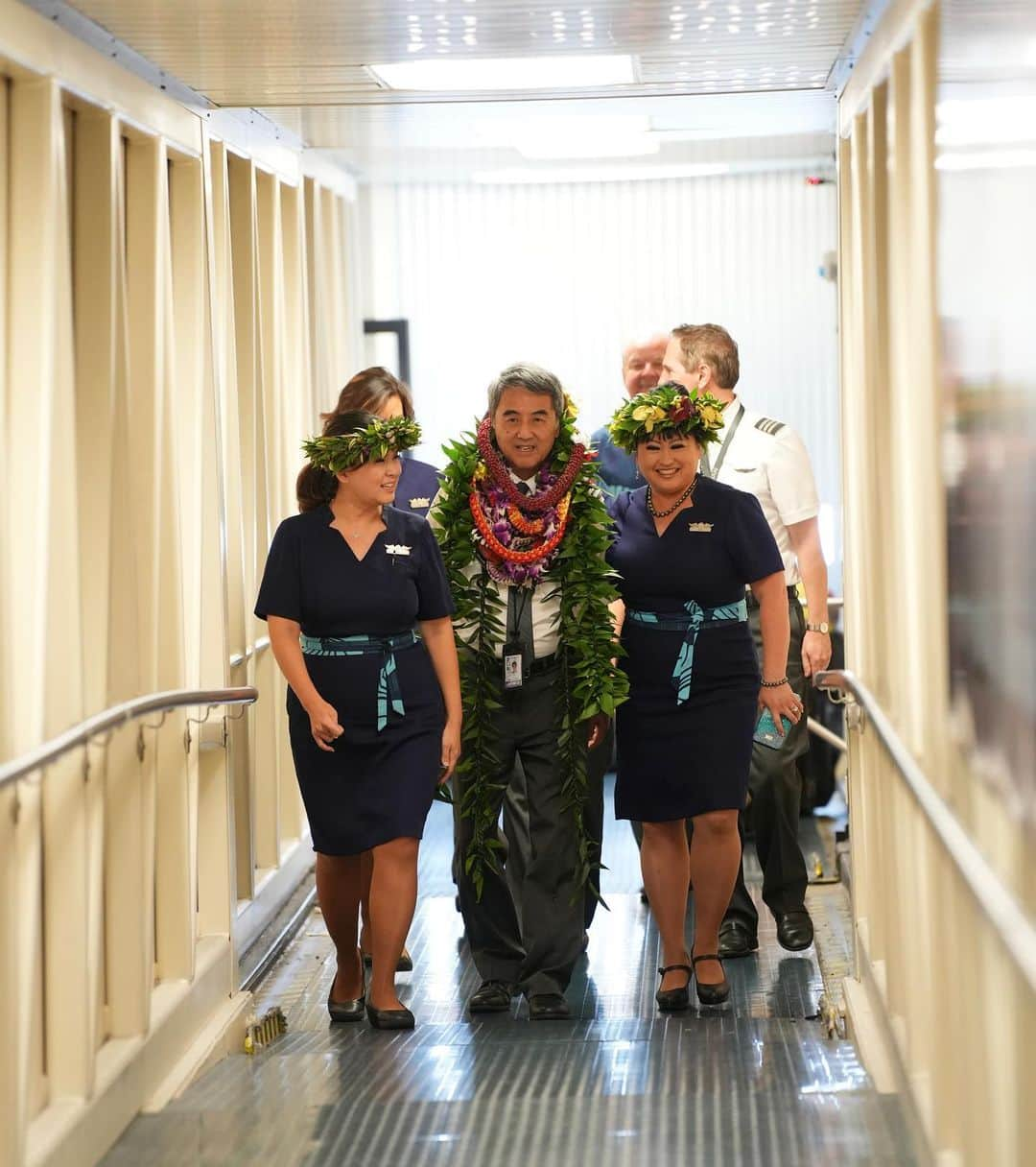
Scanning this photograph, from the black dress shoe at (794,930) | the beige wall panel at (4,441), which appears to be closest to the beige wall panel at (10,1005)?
the beige wall panel at (4,441)

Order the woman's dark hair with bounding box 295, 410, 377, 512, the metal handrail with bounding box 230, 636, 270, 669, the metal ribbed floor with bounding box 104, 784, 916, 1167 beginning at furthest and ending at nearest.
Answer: the metal handrail with bounding box 230, 636, 270, 669 < the woman's dark hair with bounding box 295, 410, 377, 512 < the metal ribbed floor with bounding box 104, 784, 916, 1167

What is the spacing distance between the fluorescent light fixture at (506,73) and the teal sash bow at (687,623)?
63.1 inches

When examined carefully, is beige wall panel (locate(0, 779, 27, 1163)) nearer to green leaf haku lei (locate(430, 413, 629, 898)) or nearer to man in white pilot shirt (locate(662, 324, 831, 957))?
green leaf haku lei (locate(430, 413, 629, 898))

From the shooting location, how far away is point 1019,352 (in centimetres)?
240

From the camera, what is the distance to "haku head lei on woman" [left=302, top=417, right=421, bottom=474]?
5.05 m

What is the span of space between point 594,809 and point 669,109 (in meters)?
2.51

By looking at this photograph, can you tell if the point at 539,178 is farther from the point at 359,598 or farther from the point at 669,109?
the point at 359,598

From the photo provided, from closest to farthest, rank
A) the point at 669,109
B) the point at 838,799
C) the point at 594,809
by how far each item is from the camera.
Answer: the point at 594,809
the point at 669,109
the point at 838,799

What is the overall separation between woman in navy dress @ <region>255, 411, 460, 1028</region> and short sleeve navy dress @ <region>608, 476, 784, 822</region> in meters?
0.59

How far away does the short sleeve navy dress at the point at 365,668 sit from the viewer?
5086mm

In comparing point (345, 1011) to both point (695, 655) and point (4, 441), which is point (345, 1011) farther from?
point (4, 441)

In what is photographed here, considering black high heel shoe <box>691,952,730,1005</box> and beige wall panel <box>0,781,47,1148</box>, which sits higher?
beige wall panel <box>0,781,47,1148</box>

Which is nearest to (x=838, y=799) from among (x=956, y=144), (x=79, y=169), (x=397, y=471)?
(x=397, y=471)

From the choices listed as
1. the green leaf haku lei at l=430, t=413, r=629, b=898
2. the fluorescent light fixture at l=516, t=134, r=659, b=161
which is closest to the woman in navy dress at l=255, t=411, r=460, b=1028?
the green leaf haku lei at l=430, t=413, r=629, b=898
